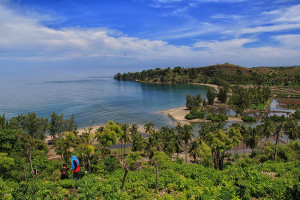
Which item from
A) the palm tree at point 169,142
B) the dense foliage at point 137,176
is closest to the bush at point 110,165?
the dense foliage at point 137,176

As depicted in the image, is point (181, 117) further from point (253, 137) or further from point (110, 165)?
point (110, 165)

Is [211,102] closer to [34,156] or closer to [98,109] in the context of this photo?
[98,109]

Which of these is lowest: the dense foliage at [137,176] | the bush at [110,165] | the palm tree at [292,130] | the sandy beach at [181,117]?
the sandy beach at [181,117]

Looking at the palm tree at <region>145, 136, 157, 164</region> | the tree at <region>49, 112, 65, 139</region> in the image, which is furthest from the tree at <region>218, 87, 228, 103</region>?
the tree at <region>49, 112, 65, 139</region>

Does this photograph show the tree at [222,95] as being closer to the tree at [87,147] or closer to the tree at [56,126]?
the tree at [56,126]

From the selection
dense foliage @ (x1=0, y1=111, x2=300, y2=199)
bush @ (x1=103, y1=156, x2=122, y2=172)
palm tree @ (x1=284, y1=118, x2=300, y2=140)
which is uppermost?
dense foliage @ (x1=0, y1=111, x2=300, y2=199)

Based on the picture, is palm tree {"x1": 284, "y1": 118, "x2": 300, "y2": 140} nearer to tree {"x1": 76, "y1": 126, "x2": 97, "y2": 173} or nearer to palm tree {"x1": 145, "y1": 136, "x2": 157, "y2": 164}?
palm tree {"x1": 145, "y1": 136, "x2": 157, "y2": 164}

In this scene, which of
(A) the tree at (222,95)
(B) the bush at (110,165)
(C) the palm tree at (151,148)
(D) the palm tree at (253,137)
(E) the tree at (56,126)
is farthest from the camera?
(A) the tree at (222,95)

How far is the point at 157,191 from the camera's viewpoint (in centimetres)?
1692

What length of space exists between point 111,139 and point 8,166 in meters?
12.2

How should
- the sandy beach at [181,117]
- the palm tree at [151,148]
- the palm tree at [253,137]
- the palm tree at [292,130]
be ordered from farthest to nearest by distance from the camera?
the sandy beach at [181,117], the palm tree at [292,130], the palm tree at [253,137], the palm tree at [151,148]

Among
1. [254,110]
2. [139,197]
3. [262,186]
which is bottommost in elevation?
[254,110]

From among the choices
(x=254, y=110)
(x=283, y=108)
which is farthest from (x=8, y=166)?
(x=283, y=108)

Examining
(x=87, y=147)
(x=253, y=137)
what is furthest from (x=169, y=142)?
(x=87, y=147)
